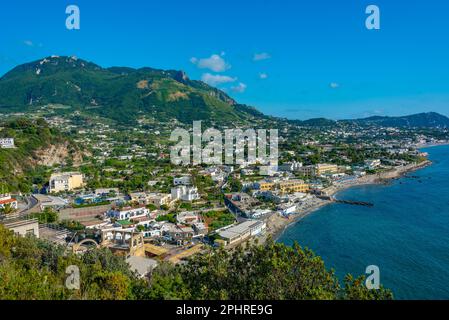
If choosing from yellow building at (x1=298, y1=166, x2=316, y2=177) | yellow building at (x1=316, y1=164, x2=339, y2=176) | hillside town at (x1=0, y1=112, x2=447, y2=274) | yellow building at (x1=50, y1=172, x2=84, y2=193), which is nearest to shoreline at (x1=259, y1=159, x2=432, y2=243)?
hillside town at (x1=0, y1=112, x2=447, y2=274)

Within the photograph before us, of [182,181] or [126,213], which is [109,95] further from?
[126,213]

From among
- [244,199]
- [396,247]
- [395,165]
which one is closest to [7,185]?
[244,199]

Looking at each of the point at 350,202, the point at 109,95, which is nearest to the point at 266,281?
the point at 350,202

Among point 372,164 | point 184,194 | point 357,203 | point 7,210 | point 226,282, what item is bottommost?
point 357,203

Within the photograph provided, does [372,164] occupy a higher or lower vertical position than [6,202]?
higher

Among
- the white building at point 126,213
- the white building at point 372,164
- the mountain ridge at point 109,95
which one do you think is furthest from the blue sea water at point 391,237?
the mountain ridge at point 109,95

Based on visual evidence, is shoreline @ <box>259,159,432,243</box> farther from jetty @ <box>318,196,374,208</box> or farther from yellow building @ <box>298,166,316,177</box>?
yellow building @ <box>298,166,316,177</box>

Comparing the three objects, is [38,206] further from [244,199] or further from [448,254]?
[448,254]
